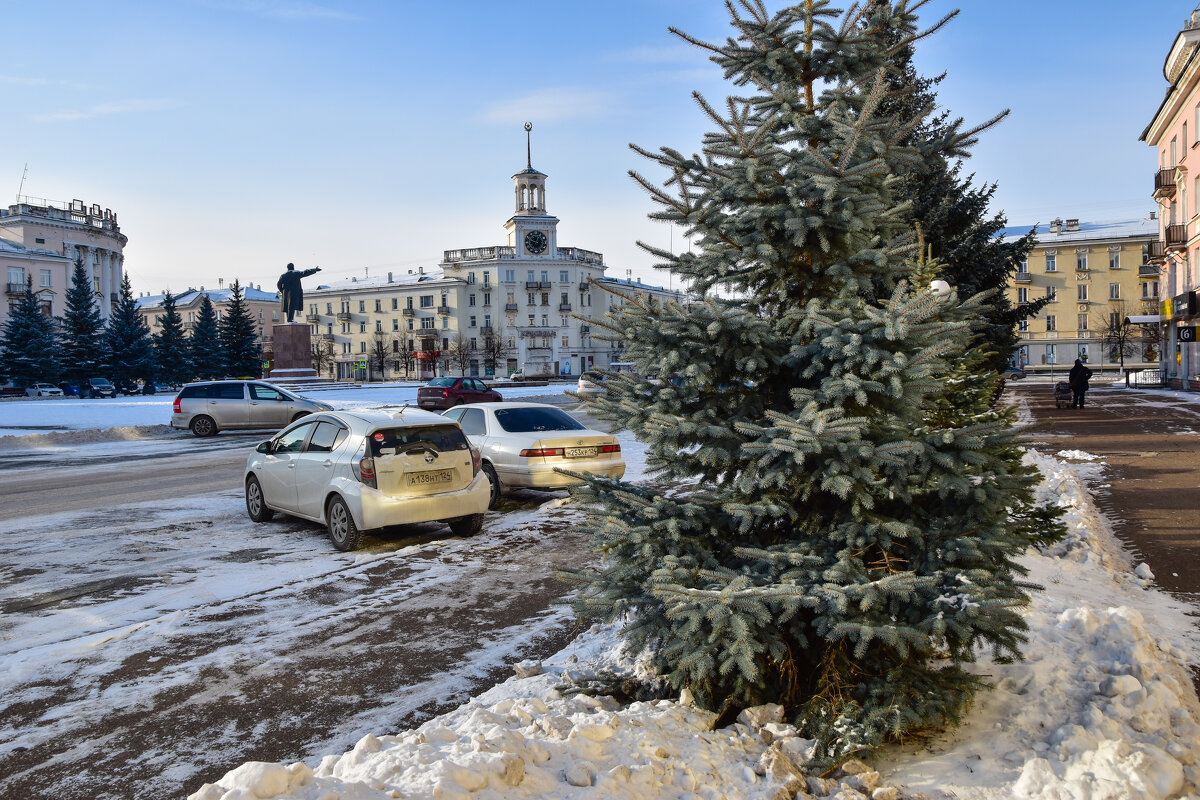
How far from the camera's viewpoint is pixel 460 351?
9469 cm

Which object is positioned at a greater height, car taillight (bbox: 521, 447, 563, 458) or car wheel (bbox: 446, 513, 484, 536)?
car taillight (bbox: 521, 447, 563, 458)

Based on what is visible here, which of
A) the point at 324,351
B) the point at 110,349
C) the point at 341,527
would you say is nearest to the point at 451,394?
the point at 341,527

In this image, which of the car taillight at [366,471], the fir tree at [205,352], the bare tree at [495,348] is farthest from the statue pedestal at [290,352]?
the bare tree at [495,348]

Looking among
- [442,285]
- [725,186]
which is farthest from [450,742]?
[442,285]

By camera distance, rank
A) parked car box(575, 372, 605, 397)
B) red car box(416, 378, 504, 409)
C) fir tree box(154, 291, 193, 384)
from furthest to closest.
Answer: fir tree box(154, 291, 193, 384)
red car box(416, 378, 504, 409)
parked car box(575, 372, 605, 397)

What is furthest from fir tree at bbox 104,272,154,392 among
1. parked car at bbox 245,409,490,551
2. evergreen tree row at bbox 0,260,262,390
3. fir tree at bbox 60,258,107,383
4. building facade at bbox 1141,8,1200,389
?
building facade at bbox 1141,8,1200,389

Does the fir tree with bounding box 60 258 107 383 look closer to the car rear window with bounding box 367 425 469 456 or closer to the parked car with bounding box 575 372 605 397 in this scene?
the car rear window with bounding box 367 425 469 456

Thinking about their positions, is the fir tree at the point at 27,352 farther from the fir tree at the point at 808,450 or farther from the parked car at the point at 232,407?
the fir tree at the point at 808,450

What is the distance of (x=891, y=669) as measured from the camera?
11.7ft

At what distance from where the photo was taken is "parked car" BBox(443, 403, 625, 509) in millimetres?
10852

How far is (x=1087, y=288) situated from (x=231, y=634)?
9496 cm

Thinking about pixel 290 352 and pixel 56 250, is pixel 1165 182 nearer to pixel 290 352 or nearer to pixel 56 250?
pixel 290 352

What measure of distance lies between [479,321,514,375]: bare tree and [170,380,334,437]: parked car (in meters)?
70.7

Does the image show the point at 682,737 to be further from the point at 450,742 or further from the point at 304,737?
the point at 304,737
